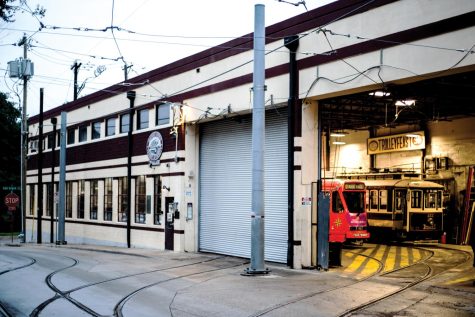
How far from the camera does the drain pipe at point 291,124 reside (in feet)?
56.5

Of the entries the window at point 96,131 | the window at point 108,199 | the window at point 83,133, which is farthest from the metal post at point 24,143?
the window at point 108,199

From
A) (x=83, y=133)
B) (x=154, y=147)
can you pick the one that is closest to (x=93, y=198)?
(x=83, y=133)

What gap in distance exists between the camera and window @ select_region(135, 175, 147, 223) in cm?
2652

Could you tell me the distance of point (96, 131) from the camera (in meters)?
31.9

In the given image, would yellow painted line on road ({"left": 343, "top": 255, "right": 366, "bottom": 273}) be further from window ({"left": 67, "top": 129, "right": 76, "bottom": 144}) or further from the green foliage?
the green foliage

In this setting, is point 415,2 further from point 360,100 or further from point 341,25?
point 360,100

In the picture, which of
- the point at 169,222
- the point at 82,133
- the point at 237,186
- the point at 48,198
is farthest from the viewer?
the point at 48,198

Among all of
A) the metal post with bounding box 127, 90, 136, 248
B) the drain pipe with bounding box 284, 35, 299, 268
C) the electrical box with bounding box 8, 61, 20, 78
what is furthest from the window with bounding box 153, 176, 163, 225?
the electrical box with bounding box 8, 61, 20, 78

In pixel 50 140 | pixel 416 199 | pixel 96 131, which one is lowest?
pixel 416 199

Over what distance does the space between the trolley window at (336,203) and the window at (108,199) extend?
40.0 feet

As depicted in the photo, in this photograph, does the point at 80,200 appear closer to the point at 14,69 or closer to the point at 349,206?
the point at 14,69

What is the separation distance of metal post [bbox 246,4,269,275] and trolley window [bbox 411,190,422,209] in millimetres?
13880

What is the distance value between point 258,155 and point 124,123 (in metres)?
14.6

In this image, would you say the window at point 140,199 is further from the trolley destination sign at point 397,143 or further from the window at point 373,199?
the trolley destination sign at point 397,143
